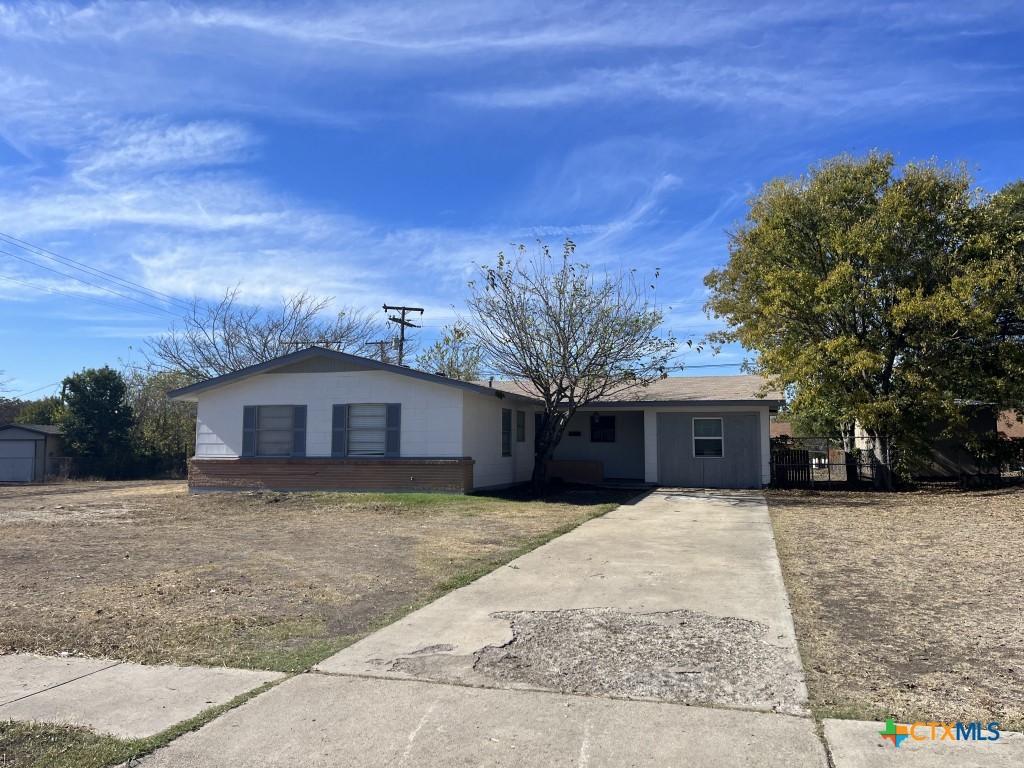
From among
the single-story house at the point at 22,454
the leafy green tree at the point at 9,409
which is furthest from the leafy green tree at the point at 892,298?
the leafy green tree at the point at 9,409

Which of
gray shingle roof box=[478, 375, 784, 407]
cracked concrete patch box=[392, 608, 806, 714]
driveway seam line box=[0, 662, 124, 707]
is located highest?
gray shingle roof box=[478, 375, 784, 407]

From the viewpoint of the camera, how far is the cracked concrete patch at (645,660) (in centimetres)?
475

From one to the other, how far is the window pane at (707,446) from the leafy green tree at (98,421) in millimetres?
22056

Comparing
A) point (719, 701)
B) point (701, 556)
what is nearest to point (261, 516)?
point (701, 556)

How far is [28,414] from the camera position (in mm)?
35406

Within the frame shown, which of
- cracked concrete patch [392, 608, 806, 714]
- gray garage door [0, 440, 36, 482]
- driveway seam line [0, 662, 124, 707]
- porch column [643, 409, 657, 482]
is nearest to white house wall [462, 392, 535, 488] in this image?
porch column [643, 409, 657, 482]

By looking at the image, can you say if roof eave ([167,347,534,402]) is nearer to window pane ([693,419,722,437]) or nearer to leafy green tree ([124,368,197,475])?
window pane ([693,419,722,437])

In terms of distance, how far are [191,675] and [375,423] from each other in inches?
540

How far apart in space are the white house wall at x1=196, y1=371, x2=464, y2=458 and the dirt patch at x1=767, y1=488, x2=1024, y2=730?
8.17 m

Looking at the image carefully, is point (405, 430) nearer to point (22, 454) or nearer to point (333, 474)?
point (333, 474)

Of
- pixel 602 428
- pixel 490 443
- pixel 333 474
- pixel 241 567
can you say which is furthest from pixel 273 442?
pixel 241 567

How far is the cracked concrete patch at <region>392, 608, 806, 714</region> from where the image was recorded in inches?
187

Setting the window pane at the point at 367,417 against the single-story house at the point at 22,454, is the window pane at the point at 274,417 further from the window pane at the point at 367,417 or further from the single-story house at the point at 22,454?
the single-story house at the point at 22,454

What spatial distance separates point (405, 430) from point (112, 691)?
1364cm
